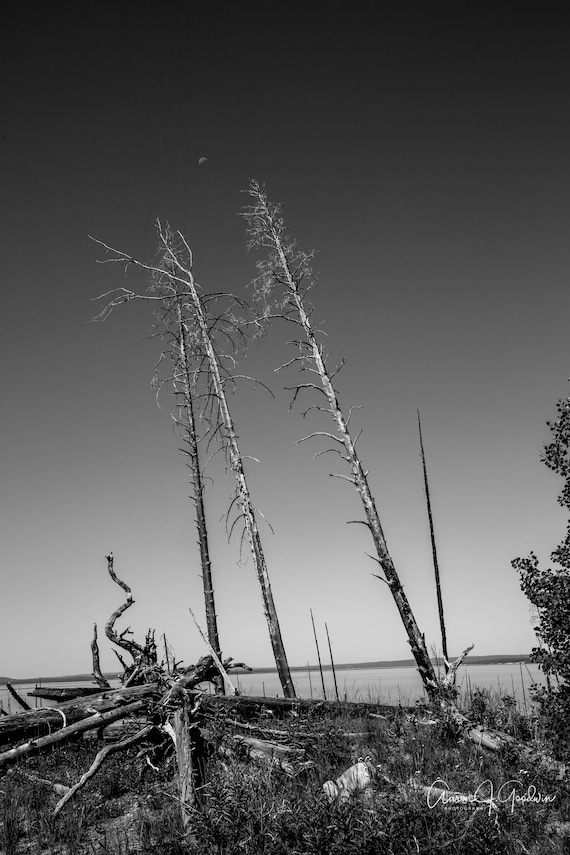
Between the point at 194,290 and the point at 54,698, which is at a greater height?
the point at 194,290

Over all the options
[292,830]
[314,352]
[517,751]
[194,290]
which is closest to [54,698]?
[292,830]

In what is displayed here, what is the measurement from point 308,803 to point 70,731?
3.75m

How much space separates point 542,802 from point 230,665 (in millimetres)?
5447

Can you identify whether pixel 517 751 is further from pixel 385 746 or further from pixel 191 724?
pixel 191 724

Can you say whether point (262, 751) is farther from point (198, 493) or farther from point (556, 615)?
point (198, 493)

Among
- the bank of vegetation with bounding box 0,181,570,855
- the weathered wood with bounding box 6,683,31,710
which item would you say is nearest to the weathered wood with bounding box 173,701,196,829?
the bank of vegetation with bounding box 0,181,570,855

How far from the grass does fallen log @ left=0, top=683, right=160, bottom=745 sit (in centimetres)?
52

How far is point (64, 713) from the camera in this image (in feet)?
25.7

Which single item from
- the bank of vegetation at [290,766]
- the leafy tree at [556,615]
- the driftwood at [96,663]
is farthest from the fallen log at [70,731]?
the leafy tree at [556,615]

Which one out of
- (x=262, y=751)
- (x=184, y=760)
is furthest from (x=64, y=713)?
(x=262, y=751)

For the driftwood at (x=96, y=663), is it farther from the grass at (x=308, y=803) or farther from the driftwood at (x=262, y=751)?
the driftwood at (x=262, y=751)

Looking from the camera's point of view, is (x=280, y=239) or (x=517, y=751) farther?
(x=280, y=239)

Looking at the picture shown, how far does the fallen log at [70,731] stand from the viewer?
22.2ft

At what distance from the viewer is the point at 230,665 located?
9.65 meters
